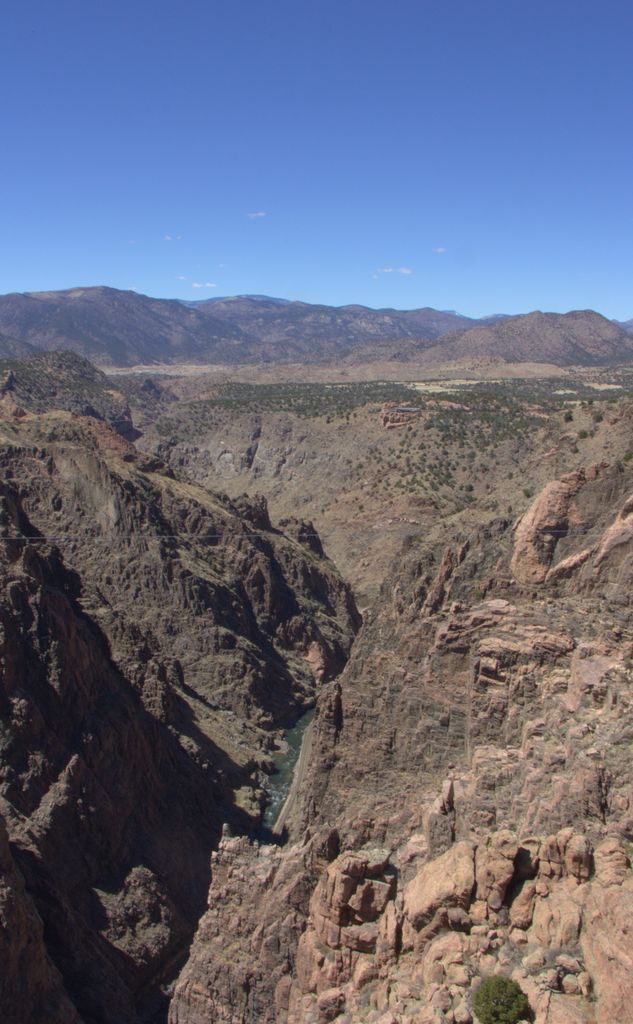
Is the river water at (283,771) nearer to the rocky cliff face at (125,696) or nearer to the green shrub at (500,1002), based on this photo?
the rocky cliff face at (125,696)

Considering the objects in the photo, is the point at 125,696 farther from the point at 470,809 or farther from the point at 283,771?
the point at 470,809

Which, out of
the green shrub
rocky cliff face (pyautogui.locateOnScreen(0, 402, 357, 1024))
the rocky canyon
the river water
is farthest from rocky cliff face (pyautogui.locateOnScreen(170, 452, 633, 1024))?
the river water

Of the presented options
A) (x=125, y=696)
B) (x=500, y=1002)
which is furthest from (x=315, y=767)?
(x=500, y=1002)

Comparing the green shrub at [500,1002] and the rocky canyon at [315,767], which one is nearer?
the green shrub at [500,1002]

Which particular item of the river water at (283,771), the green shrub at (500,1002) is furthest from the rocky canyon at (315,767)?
the river water at (283,771)

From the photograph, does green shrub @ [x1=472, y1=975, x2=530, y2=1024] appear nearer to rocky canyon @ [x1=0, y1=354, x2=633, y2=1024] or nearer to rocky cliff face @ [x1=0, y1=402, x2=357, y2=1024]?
rocky canyon @ [x1=0, y1=354, x2=633, y2=1024]
